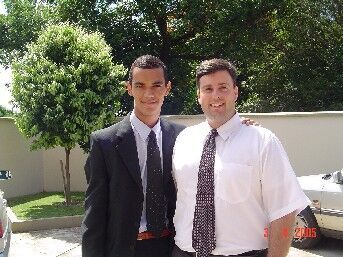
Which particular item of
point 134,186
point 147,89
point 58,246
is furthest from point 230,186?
point 58,246

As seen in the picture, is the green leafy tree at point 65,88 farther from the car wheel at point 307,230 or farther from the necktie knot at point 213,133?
the necktie knot at point 213,133

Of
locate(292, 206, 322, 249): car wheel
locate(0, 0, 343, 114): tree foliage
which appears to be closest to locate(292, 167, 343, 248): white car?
locate(292, 206, 322, 249): car wheel

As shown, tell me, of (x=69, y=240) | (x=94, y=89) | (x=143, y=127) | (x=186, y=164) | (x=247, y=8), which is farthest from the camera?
(x=247, y=8)

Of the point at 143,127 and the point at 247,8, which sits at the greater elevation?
the point at 247,8

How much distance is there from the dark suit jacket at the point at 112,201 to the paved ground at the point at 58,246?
165 inches

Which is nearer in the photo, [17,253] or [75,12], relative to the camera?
[17,253]

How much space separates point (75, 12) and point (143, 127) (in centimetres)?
1390

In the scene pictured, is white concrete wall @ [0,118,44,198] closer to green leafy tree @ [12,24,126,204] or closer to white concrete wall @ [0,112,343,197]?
white concrete wall @ [0,112,343,197]

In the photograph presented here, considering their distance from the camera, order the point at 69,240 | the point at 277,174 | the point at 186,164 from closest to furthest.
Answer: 1. the point at 277,174
2. the point at 186,164
3. the point at 69,240

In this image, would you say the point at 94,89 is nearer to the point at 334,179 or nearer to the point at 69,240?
the point at 69,240

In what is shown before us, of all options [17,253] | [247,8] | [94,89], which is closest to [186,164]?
[17,253]

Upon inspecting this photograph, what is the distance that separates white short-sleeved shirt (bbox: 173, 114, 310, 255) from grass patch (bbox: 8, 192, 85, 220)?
659cm

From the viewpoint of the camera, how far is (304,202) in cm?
213

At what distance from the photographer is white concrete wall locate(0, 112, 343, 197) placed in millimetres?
9008
